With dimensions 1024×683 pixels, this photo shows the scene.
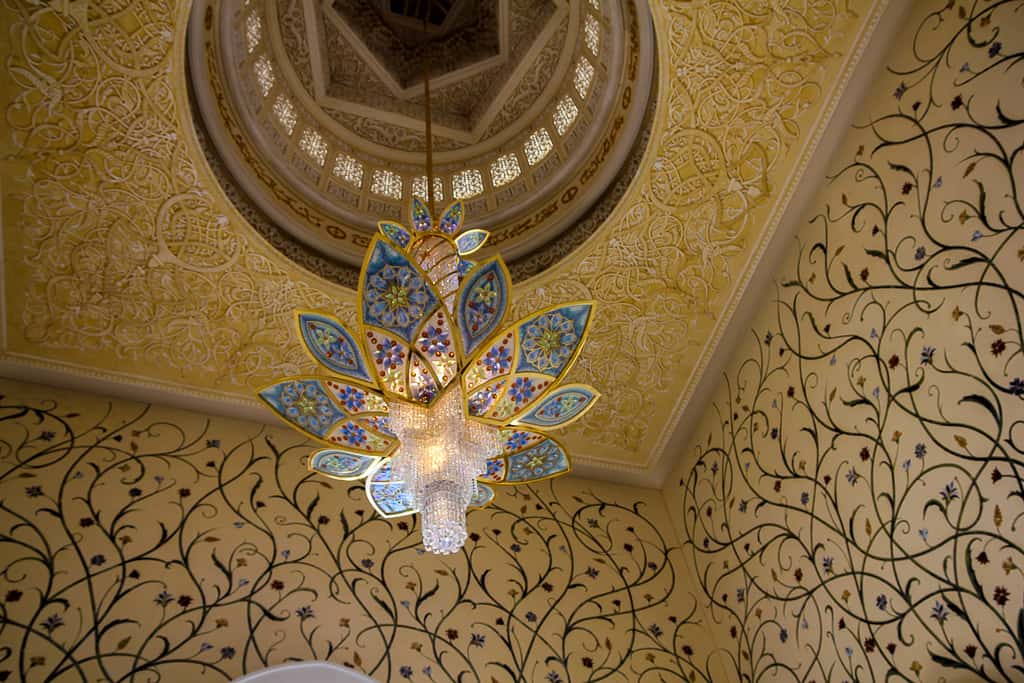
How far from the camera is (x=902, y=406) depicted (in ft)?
10.9

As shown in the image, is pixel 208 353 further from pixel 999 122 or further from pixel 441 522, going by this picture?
pixel 999 122

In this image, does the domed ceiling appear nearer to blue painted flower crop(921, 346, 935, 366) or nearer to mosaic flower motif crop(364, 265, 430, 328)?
blue painted flower crop(921, 346, 935, 366)

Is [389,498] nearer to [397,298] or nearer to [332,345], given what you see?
[332,345]

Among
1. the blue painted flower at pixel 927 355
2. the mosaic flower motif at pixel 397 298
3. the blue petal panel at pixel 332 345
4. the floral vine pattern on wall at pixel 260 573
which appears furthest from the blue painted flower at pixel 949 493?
the blue petal panel at pixel 332 345

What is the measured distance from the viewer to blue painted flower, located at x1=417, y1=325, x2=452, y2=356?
104 inches

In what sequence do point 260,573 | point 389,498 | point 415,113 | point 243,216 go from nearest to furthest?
point 389,498
point 260,573
point 243,216
point 415,113

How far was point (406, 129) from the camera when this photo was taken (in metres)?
5.53

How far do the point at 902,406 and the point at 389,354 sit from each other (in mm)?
2379

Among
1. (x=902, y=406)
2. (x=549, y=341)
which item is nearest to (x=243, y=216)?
(x=549, y=341)

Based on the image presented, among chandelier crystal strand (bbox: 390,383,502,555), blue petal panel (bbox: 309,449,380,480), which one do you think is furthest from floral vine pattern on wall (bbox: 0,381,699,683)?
chandelier crystal strand (bbox: 390,383,502,555)

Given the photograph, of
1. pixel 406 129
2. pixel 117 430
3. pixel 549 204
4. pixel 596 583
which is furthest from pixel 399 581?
pixel 406 129

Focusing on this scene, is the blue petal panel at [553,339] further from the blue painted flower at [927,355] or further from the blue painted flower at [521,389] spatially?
the blue painted flower at [927,355]

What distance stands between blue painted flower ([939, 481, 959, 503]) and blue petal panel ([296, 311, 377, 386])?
8.03ft

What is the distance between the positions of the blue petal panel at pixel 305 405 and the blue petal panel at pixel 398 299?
39 cm
